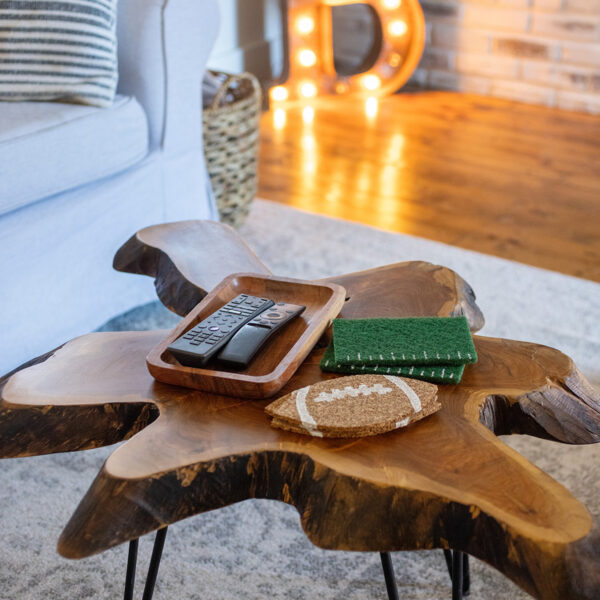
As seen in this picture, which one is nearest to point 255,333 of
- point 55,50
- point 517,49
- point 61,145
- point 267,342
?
point 267,342

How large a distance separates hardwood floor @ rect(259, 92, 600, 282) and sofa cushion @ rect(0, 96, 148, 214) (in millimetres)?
907

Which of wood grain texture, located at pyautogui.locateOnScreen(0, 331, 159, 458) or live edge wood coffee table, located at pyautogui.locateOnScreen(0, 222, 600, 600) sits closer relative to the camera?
live edge wood coffee table, located at pyautogui.locateOnScreen(0, 222, 600, 600)

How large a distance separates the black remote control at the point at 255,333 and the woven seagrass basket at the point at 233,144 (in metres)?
1.18

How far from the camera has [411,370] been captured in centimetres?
84

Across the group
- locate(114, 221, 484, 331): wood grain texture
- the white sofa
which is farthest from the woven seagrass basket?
locate(114, 221, 484, 331): wood grain texture

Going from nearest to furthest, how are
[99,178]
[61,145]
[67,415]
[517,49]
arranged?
[67,415], [61,145], [99,178], [517,49]

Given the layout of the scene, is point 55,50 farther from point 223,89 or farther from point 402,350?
point 402,350

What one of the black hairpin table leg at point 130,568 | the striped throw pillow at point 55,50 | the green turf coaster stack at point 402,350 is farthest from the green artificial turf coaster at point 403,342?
the striped throw pillow at point 55,50

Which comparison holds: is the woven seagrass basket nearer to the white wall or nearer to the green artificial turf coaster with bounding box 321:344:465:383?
the white wall

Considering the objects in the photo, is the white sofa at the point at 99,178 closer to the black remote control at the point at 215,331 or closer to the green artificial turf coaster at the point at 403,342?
the black remote control at the point at 215,331

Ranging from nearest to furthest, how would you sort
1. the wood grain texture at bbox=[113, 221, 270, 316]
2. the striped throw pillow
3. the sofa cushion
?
the wood grain texture at bbox=[113, 221, 270, 316], the sofa cushion, the striped throw pillow

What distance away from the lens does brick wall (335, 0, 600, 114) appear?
3258 millimetres

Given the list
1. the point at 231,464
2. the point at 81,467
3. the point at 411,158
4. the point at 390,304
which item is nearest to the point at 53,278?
the point at 81,467

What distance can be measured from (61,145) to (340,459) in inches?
43.0
